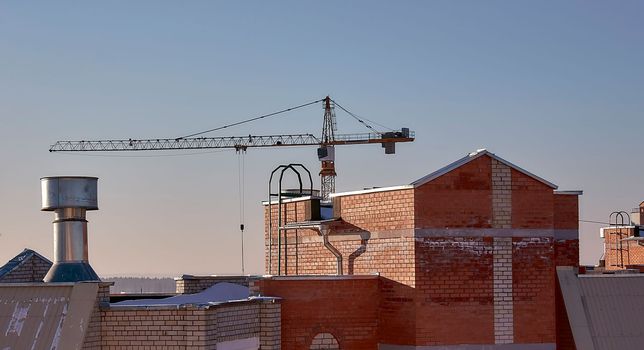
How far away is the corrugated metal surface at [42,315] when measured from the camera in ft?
67.7

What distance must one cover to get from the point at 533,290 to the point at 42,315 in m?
10.7

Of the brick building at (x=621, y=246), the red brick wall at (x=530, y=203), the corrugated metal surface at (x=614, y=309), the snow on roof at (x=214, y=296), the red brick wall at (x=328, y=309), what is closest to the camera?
the snow on roof at (x=214, y=296)

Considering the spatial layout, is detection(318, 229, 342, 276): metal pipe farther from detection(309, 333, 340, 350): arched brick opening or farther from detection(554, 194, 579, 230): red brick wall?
detection(554, 194, 579, 230): red brick wall

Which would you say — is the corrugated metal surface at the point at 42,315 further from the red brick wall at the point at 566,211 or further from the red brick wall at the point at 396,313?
the red brick wall at the point at 566,211

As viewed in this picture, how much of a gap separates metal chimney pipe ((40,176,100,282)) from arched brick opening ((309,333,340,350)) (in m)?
4.88

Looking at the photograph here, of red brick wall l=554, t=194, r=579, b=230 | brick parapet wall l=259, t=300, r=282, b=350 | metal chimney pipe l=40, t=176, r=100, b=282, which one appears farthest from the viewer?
red brick wall l=554, t=194, r=579, b=230

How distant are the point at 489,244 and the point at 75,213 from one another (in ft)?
29.7

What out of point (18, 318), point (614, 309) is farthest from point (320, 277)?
point (614, 309)

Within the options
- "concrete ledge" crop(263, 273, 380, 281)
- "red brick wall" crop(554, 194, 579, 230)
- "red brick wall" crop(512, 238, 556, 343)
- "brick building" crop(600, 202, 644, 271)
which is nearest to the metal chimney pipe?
"concrete ledge" crop(263, 273, 380, 281)

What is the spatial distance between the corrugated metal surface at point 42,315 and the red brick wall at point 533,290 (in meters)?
9.45

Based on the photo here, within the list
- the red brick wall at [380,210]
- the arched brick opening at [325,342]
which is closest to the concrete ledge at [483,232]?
the red brick wall at [380,210]

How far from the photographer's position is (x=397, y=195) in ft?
81.3

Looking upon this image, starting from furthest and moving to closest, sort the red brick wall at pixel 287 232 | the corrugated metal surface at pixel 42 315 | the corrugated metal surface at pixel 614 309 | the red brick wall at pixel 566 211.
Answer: the red brick wall at pixel 287 232, the red brick wall at pixel 566 211, the corrugated metal surface at pixel 614 309, the corrugated metal surface at pixel 42 315

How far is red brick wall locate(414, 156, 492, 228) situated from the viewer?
24297mm
